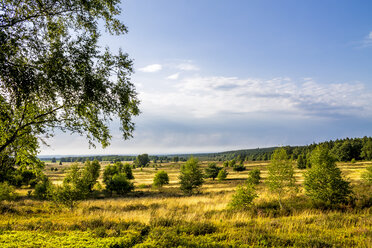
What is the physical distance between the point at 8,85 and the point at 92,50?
2.62 m

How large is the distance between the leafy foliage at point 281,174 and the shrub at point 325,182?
1.33 meters

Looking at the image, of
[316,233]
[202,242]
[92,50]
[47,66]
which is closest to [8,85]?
[47,66]

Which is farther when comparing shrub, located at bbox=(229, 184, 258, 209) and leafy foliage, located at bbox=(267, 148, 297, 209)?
leafy foliage, located at bbox=(267, 148, 297, 209)

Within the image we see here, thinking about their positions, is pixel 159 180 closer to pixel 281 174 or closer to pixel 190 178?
pixel 190 178

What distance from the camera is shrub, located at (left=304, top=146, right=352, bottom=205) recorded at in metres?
15.4

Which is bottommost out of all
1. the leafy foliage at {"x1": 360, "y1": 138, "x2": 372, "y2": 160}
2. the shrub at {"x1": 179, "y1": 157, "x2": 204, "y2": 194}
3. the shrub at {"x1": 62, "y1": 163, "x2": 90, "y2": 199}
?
the leafy foliage at {"x1": 360, "y1": 138, "x2": 372, "y2": 160}

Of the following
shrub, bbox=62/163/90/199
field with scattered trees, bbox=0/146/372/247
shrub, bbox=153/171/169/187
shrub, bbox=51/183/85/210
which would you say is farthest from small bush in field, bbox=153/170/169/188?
shrub, bbox=51/183/85/210

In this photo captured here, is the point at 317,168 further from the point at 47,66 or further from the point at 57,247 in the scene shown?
the point at 47,66

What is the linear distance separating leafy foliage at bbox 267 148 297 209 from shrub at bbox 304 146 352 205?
1.33 metres

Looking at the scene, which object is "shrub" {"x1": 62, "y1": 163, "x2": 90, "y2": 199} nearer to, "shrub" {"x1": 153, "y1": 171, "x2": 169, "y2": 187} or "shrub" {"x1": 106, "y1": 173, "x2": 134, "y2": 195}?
"shrub" {"x1": 106, "y1": 173, "x2": 134, "y2": 195}

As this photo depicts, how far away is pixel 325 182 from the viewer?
1596cm

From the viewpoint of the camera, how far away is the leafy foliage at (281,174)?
17.5 m

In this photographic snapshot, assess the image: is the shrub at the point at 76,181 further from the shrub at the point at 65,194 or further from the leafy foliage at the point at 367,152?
the leafy foliage at the point at 367,152

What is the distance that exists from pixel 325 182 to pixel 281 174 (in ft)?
10.9
